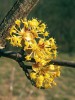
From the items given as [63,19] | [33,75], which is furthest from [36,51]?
[63,19]

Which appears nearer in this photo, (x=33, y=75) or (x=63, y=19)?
(x=33, y=75)

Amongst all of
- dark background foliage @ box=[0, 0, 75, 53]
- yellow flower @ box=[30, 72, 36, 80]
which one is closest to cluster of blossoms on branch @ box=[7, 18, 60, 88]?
yellow flower @ box=[30, 72, 36, 80]

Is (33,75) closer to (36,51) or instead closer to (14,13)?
(36,51)

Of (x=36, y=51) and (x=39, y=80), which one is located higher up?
(x=36, y=51)

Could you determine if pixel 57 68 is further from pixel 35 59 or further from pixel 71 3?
pixel 71 3

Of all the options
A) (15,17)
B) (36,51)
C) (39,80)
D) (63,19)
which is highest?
(63,19)

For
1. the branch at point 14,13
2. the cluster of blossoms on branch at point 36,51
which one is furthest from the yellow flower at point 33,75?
the branch at point 14,13

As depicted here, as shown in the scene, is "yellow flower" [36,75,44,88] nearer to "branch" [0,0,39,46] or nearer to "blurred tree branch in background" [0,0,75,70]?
"blurred tree branch in background" [0,0,75,70]

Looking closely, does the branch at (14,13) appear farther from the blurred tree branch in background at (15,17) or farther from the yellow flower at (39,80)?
the yellow flower at (39,80)

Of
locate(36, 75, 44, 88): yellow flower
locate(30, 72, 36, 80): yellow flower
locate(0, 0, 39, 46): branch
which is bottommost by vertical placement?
locate(36, 75, 44, 88): yellow flower
